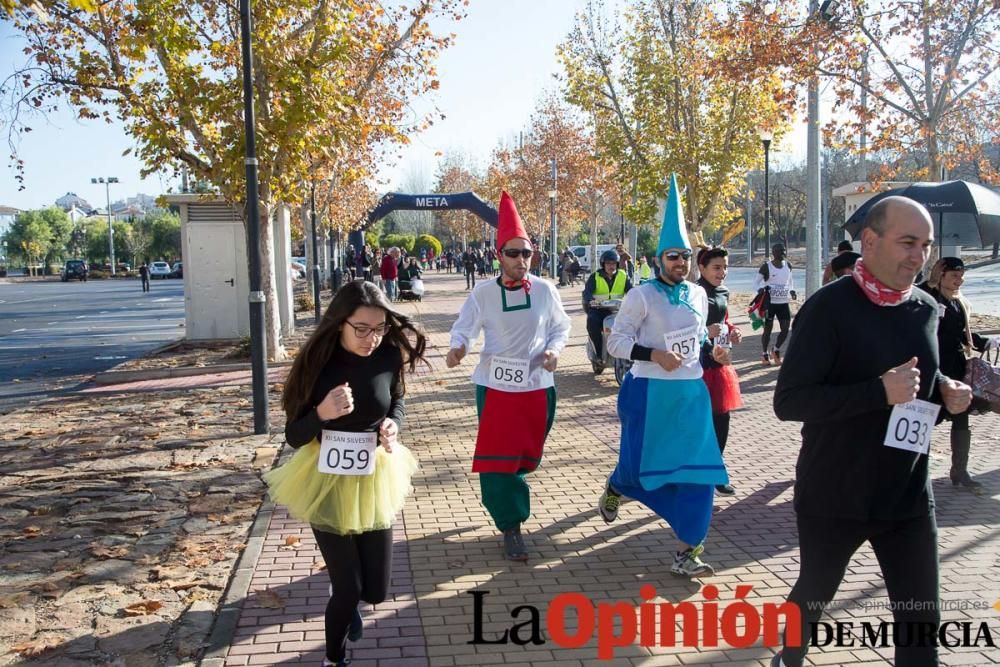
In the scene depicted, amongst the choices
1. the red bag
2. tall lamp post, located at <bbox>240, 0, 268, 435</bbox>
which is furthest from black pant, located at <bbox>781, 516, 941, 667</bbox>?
tall lamp post, located at <bbox>240, 0, 268, 435</bbox>

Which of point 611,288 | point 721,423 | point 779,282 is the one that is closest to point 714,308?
point 721,423

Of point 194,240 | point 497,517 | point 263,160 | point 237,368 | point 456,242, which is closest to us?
point 497,517

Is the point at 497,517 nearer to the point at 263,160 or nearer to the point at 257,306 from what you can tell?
the point at 257,306

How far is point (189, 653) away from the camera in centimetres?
441

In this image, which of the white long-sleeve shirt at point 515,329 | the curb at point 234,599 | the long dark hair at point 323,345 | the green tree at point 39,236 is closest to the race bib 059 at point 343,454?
the long dark hair at point 323,345

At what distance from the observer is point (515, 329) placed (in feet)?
19.1

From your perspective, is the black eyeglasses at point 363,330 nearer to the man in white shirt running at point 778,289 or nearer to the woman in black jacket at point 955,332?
the woman in black jacket at point 955,332

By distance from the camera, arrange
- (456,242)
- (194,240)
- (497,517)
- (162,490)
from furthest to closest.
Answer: (456,242) → (194,240) → (162,490) → (497,517)

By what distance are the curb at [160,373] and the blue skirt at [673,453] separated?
10.3 meters

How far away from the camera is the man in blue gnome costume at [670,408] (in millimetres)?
5258

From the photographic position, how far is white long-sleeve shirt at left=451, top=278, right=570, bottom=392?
5762mm

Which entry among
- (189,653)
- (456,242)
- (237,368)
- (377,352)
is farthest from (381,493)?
(456,242)

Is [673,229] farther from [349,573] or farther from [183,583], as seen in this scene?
[183,583]

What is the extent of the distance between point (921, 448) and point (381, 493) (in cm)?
217
